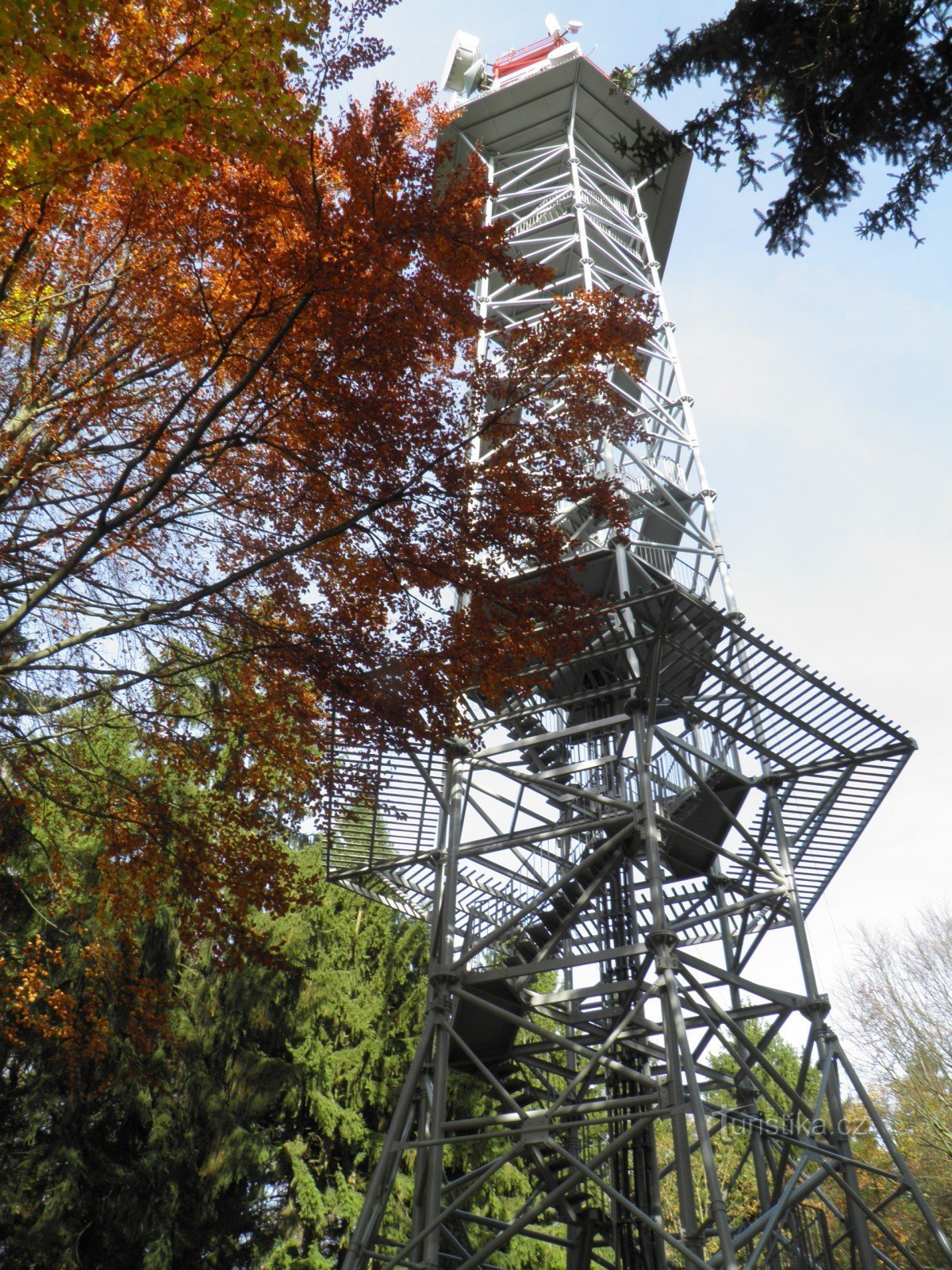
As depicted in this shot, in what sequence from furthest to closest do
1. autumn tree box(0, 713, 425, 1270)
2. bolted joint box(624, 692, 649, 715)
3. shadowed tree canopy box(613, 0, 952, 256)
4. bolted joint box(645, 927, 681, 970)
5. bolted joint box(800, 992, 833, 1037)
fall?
autumn tree box(0, 713, 425, 1270)
bolted joint box(624, 692, 649, 715)
bolted joint box(800, 992, 833, 1037)
bolted joint box(645, 927, 681, 970)
shadowed tree canopy box(613, 0, 952, 256)

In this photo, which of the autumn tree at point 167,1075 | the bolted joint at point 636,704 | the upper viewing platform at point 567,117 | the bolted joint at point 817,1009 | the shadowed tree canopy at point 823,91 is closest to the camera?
the shadowed tree canopy at point 823,91

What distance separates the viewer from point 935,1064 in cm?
2003

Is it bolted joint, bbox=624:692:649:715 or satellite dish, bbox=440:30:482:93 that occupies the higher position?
satellite dish, bbox=440:30:482:93

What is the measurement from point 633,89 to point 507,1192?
17.3 m

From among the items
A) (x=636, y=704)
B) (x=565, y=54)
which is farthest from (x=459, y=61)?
(x=636, y=704)

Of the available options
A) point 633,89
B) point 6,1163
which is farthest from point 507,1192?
point 633,89

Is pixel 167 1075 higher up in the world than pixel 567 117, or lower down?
lower down

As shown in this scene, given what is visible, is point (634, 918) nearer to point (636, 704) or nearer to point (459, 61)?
point (636, 704)

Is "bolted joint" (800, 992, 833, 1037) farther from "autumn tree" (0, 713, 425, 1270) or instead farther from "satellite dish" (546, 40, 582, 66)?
"satellite dish" (546, 40, 582, 66)

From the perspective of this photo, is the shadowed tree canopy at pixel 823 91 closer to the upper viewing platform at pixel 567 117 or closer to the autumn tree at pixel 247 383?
the autumn tree at pixel 247 383

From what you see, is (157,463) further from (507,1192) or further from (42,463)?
(507,1192)

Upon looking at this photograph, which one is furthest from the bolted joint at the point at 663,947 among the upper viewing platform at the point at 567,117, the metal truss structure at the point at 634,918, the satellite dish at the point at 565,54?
the satellite dish at the point at 565,54

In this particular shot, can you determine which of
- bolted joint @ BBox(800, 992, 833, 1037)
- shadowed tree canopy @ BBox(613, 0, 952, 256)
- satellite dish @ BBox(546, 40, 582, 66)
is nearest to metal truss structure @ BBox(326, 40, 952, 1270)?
bolted joint @ BBox(800, 992, 833, 1037)

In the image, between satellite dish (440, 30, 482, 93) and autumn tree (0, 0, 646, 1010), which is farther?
satellite dish (440, 30, 482, 93)
